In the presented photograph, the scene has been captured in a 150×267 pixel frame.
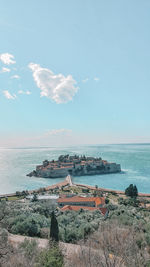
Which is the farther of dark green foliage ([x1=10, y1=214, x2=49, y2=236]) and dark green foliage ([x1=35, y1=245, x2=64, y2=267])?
dark green foliage ([x1=10, y1=214, x2=49, y2=236])

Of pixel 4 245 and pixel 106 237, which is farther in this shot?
pixel 4 245

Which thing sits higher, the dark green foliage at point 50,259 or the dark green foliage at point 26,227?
the dark green foliage at point 50,259

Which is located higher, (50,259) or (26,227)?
(50,259)

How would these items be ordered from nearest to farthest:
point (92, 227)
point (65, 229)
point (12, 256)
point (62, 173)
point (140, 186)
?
point (12, 256) → point (92, 227) → point (65, 229) → point (140, 186) → point (62, 173)

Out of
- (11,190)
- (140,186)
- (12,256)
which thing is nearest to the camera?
(12,256)

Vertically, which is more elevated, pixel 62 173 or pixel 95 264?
pixel 95 264

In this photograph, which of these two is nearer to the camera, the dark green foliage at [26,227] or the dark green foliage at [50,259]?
the dark green foliage at [50,259]

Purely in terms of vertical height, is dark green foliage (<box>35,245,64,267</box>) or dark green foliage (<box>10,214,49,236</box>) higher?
dark green foliage (<box>35,245,64,267</box>)

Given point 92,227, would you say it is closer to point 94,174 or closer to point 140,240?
point 140,240

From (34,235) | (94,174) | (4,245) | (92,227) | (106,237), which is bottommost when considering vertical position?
(94,174)

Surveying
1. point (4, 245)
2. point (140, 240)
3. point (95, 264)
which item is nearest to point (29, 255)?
point (4, 245)

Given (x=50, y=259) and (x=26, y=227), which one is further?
A: (x=26, y=227)
